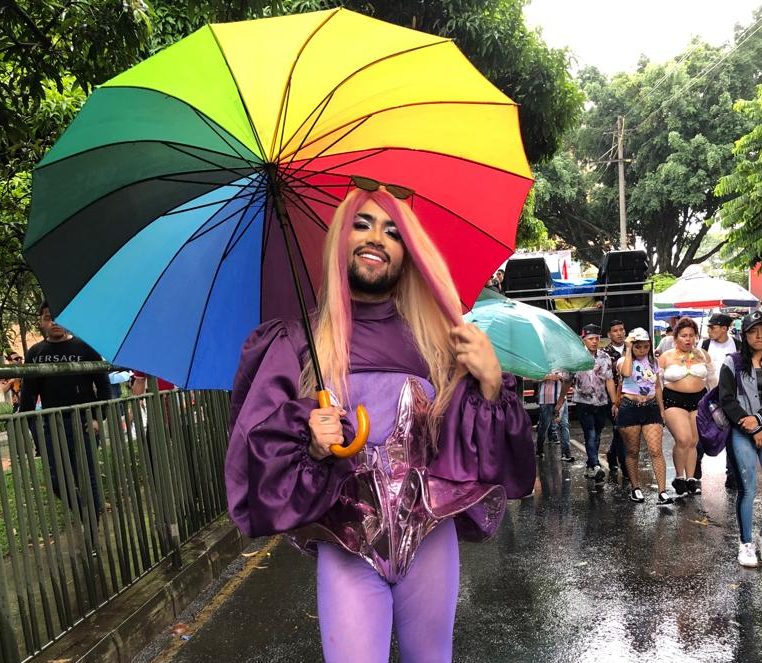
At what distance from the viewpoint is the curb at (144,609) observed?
3.71 meters

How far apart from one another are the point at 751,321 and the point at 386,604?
15.4 feet

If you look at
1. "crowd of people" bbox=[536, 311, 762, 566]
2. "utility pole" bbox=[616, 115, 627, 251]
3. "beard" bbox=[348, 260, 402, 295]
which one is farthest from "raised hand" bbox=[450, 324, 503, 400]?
"utility pole" bbox=[616, 115, 627, 251]

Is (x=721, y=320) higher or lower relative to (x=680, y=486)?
higher

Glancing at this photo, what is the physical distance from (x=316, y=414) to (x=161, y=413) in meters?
3.54

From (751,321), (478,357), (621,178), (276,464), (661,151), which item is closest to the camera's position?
(276,464)

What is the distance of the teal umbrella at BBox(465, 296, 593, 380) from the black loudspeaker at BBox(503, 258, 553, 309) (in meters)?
6.22

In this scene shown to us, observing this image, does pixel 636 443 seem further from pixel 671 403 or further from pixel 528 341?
pixel 528 341

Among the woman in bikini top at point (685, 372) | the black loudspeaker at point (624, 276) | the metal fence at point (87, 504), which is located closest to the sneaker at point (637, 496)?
the woman in bikini top at point (685, 372)

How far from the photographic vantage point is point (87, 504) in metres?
4.09

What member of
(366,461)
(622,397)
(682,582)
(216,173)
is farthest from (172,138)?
(622,397)

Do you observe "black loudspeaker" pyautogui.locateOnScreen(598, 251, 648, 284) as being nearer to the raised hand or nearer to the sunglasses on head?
the sunglasses on head

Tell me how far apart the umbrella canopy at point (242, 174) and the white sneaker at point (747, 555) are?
13.0 ft

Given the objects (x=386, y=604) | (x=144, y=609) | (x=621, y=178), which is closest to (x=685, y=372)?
(x=144, y=609)

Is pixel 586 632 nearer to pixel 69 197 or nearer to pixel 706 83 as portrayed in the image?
pixel 69 197
